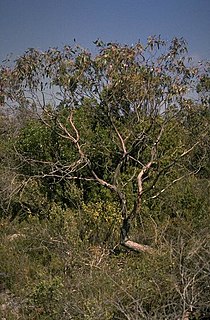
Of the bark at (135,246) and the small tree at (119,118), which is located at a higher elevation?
the small tree at (119,118)

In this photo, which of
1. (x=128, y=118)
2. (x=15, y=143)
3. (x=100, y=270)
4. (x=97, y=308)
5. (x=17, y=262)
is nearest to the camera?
(x=97, y=308)

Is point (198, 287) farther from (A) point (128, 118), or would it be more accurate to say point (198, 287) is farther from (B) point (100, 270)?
(A) point (128, 118)

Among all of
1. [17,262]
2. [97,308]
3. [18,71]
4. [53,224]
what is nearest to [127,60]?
[18,71]

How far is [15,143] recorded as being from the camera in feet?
36.0

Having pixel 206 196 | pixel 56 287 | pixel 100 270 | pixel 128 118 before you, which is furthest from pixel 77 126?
pixel 56 287

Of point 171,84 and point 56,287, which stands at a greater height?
point 171,84

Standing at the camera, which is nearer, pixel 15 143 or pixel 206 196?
pixel 206 196

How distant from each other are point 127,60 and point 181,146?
231cm

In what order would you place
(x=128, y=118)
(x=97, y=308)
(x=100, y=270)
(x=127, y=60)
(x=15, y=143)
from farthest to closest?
(x=15, y=143)
(x=128, y=118)
(x=127, y=60)
(x=100, y=270)
(x=97, y=308)

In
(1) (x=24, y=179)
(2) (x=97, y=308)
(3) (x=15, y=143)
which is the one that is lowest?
(2) (x=97, y=308)

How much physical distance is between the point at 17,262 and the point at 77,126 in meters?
3.29

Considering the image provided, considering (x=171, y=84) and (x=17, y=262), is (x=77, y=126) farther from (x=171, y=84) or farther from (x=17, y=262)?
(x=17, y=262)

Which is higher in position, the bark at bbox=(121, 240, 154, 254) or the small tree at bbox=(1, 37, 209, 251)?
the small tree at bbox=(1, 37, 209, 251)

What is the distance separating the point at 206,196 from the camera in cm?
988
